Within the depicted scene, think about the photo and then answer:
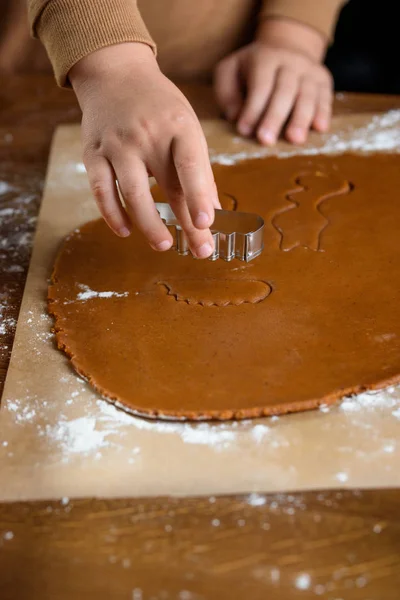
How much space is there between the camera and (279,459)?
28.7 inches

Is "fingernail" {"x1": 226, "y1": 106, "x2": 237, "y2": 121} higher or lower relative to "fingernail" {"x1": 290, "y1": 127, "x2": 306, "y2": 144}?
lower

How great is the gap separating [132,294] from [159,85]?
294 mm

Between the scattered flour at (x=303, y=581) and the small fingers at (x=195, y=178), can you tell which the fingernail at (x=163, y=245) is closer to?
the small fingers at (x=195, y=178)

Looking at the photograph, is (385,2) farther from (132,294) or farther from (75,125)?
(132,294)

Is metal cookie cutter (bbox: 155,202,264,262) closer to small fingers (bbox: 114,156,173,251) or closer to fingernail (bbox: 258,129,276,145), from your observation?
small fingers (bbox: 114,156,173,251)

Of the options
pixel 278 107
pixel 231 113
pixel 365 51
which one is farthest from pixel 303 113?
pixel 365 51

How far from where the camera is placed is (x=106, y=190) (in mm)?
866

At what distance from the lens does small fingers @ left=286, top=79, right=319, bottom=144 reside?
1.34m

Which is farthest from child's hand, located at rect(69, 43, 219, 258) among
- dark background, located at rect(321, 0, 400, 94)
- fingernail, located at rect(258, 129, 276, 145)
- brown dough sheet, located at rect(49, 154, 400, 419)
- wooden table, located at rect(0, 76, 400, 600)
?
dark background, located at rect(321, 0, 400, 94)

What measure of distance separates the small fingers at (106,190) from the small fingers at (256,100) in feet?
1.89

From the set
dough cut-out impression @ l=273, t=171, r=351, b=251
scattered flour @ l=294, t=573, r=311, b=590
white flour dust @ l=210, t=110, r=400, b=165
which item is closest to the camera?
scattered flour @ l=294, t=573, r=311, b=590

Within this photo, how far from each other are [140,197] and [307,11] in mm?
871

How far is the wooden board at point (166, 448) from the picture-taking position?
711 mm

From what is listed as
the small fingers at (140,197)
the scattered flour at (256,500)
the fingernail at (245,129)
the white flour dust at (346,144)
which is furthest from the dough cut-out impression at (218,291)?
the fingernail at (245,129)
